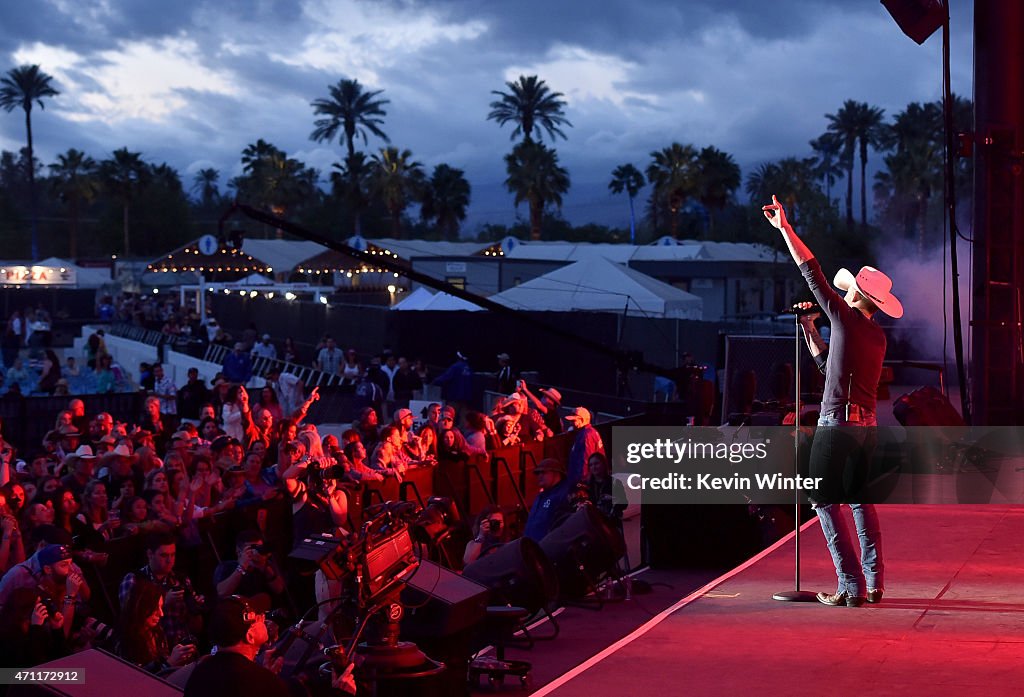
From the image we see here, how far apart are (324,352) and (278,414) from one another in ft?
37.6

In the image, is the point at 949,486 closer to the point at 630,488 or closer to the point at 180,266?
the point at 630,488

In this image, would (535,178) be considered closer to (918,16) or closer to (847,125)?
(847,125)

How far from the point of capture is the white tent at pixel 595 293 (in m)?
29.7

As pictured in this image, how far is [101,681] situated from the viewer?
5.31 metres

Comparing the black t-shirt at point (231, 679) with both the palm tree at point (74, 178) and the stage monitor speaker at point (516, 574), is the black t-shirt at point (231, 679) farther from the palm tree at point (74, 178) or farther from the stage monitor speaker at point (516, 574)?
the palm tree at point (74, 178)

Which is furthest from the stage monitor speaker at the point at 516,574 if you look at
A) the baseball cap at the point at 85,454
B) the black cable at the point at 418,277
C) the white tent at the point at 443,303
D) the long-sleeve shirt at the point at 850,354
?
the white tent at the point at 443,303

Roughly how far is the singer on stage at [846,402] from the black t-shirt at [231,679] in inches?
125

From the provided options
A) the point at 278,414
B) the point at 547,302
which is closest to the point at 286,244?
the point at 547,302

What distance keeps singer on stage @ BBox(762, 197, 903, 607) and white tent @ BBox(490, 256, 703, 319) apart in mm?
22568

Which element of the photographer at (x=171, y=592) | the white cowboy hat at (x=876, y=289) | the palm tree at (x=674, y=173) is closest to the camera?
the white cowboy hat at (x=876, y=289)

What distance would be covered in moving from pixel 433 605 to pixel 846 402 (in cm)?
245

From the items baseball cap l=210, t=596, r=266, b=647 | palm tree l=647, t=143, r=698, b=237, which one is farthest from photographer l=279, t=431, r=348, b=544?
palm tree l=647, t=143, r=698, b=237

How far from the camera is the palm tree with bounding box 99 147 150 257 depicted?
94938 mm

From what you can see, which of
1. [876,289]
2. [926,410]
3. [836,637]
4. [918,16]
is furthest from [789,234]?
[926,410]
